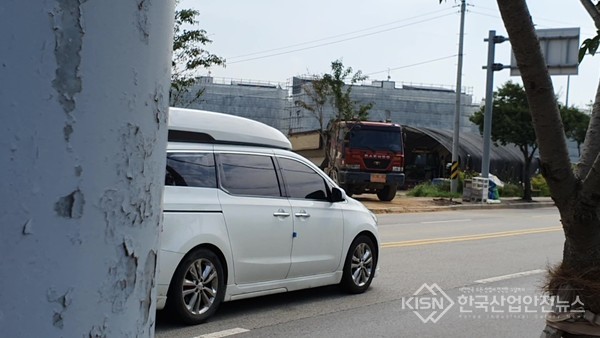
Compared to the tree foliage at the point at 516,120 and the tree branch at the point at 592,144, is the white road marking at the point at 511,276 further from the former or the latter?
the tree foliage at the point at 516,120

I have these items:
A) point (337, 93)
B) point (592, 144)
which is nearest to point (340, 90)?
point (337, 93)

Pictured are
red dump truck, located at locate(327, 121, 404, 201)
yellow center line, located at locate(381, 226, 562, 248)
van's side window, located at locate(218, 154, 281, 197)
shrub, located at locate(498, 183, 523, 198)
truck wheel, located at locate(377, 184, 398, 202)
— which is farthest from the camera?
shrub, located at locate(498, 183, 523, 198)

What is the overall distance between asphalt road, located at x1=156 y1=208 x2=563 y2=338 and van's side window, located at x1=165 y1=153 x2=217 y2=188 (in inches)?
54.6

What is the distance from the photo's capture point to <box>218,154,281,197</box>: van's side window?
261 inches

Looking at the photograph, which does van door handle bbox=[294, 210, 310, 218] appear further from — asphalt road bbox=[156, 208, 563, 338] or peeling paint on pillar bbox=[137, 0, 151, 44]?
peeling paint on pillar bbox=[137, 0, 151, 44]

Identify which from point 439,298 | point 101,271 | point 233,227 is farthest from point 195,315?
point 101,271

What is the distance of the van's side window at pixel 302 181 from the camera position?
23.7 ft

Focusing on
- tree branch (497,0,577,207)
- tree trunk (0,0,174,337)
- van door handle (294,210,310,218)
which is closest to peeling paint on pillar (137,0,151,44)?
tree trunk (0,0,174,337)

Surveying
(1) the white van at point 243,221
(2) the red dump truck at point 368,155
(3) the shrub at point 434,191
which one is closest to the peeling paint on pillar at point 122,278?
(1) the white van at point 243,221

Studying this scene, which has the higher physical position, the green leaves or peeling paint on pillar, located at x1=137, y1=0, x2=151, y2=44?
the green leaves

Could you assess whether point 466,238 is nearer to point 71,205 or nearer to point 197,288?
point 197,288

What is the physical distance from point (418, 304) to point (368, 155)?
657 inches

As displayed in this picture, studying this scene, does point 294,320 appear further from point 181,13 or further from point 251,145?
point 181,13

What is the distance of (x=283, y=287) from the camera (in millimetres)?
7000
